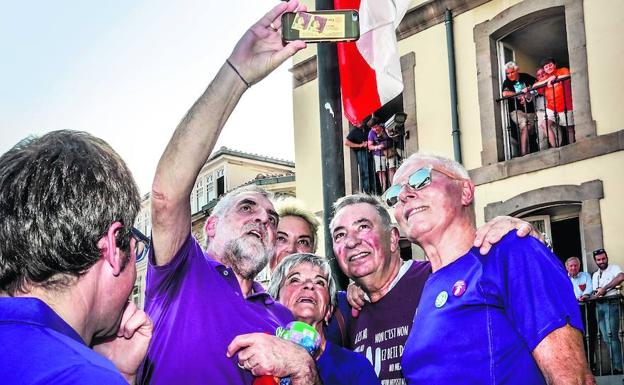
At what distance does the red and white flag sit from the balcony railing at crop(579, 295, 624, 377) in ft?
22.9

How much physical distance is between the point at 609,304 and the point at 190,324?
385 inches

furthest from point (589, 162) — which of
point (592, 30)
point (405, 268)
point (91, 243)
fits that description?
point (91, 243)

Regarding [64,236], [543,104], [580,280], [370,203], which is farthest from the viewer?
[543,104]

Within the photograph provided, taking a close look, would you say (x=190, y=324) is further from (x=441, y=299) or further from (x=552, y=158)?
(x=552, y=158)

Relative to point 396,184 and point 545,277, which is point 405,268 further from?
point 545,277

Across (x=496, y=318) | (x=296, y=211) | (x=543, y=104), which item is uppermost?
(x=543, y=104)

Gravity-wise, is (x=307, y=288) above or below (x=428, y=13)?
below

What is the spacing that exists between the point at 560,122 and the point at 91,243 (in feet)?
41.5

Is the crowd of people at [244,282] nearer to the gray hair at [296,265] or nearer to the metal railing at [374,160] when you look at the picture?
the gray hair at [296,265]

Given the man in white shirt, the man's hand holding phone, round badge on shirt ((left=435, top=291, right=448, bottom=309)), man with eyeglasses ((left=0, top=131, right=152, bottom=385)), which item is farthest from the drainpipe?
man with eyeglasses ((left=0, top=131, right=152, bottom=385))

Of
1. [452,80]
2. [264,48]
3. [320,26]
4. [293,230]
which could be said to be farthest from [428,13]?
[264,48]

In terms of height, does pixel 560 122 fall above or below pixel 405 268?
above

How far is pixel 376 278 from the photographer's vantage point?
4695 mm

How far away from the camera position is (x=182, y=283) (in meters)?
3.42
